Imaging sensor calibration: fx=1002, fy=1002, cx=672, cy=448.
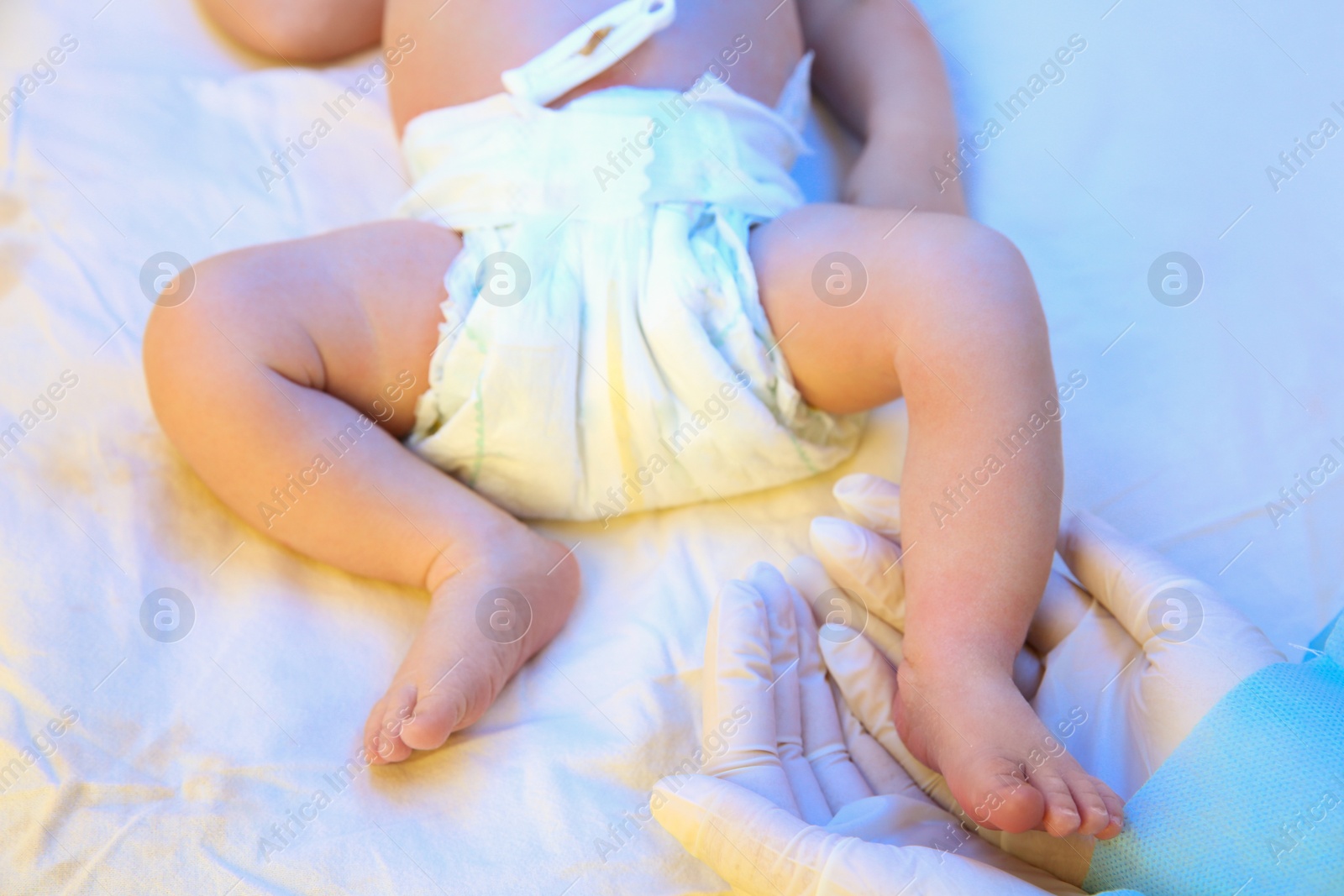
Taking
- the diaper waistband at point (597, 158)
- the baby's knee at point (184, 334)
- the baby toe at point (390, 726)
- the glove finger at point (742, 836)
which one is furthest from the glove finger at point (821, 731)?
the baby's knee at point (184, 334)

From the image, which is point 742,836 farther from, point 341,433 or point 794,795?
point 341,433

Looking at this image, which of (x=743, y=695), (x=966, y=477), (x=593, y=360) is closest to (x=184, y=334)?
(x=593, y=360)

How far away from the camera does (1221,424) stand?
1062mm

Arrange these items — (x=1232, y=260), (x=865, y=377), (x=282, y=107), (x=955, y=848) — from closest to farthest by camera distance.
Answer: (x=955, y=848)
(x=865, y=377)
(x=1232, y=260)
(x=282, y=107)

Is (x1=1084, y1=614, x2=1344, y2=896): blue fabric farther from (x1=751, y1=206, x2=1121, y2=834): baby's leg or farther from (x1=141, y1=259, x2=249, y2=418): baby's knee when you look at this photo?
(x1=141, y1=259, x2=249, y2=418): baby's knee

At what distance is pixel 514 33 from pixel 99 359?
1.84ft

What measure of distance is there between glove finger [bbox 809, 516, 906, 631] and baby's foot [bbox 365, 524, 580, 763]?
0.80 ft

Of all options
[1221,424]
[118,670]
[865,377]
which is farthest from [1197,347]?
[118,670]

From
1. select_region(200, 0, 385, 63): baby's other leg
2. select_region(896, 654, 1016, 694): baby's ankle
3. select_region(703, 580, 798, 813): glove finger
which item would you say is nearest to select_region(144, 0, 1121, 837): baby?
select_region(896, 654, 1016, 694): baby's ankle

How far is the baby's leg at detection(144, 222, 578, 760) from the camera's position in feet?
2.92

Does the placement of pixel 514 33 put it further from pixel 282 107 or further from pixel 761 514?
pixel 761 514

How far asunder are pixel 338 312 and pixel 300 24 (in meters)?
0.62

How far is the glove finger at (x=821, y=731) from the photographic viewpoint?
83 centimetres

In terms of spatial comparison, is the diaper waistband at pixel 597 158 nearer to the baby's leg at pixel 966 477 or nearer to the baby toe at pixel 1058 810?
the baby's leg at pixel 966 477
